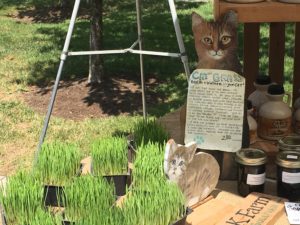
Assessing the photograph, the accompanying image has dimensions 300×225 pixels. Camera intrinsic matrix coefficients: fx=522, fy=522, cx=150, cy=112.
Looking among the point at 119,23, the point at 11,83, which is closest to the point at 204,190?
the point at 11,83

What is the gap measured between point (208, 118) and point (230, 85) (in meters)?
0.14

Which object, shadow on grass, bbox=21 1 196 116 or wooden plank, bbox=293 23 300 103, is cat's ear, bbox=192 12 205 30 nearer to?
wooden plank, bbox=293 23 300 103

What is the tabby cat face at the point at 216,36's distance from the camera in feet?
5.52

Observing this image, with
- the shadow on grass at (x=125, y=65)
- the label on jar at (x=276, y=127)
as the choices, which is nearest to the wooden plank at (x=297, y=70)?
the label on jar at (x=276, y=127)

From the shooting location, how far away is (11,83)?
5.41 metres

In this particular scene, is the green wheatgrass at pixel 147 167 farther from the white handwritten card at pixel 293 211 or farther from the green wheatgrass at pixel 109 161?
the white handwritten card at pixel 293 211

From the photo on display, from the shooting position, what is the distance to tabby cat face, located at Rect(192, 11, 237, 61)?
168 cm

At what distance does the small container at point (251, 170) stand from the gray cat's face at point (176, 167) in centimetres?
19

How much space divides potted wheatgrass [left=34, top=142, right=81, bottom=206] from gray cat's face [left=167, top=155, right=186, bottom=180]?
0.35m

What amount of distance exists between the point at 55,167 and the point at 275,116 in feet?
2.80

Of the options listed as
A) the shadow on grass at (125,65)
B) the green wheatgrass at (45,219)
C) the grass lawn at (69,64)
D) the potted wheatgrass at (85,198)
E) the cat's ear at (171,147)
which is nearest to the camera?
the green wheatgrass at (45,219)

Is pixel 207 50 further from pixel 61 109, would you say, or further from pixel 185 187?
pixel 61 109

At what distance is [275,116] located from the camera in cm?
199

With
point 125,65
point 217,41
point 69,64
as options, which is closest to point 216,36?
point 217,41
